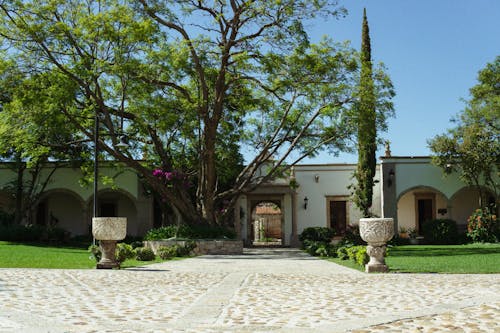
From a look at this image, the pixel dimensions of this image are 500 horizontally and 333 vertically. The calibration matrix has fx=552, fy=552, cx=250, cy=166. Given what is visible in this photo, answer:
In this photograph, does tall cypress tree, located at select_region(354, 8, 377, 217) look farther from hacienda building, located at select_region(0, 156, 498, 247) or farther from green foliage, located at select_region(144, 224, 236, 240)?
green foliage, located at select_region(144, 224, 236, 240)

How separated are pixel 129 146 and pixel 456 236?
49.0ft

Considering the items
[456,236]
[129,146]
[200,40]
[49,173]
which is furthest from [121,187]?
[456,236]

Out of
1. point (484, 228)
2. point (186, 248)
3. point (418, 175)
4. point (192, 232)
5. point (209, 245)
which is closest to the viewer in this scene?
point (186, 248)

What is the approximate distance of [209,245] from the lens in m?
18.9

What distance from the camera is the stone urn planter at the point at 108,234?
11.5 meters

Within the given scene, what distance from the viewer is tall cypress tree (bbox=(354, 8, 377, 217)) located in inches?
753

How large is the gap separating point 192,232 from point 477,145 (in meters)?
13.0

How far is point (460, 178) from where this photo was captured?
82.3ft

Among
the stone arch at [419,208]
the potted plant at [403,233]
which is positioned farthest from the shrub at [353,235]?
the stone arch at [419,208]

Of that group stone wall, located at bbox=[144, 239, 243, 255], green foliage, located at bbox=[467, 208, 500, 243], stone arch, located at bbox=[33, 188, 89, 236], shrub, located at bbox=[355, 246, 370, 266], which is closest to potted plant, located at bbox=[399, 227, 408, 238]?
green foliage, located at bbox=[467, 208, 500, 243]

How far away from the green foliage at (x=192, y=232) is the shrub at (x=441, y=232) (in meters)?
10.1

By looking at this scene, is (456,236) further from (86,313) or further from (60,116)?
(86,313)

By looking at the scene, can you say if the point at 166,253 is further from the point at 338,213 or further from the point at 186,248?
the point at 338,213

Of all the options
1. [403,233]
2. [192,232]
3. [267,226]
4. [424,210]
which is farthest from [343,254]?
[267,226]
